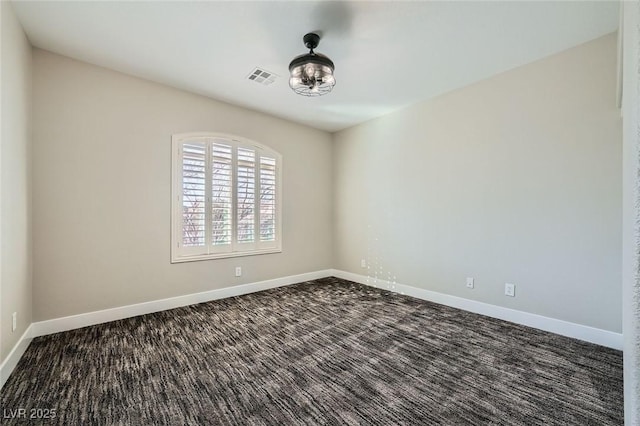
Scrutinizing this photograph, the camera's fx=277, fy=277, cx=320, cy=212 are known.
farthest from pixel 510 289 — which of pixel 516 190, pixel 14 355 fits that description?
pixel 14 355

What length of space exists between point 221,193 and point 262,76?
1585mm

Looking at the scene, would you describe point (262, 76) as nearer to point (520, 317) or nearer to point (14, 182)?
point (14, 182)

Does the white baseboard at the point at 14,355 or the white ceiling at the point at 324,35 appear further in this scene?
the white ceiling at the point at 324,35

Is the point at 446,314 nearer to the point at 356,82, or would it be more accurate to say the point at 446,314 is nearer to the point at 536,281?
the point at 536,281

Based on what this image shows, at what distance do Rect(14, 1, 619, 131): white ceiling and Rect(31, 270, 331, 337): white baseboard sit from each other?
2.61m

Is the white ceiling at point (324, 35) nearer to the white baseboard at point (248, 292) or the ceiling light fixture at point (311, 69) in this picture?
the ceiling light fixture at point (311, 69)

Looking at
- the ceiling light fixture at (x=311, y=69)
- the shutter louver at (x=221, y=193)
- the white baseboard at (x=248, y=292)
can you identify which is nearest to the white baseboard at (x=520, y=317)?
the white baseboard at (x=248, y=292)

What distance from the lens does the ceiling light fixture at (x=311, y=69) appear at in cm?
241

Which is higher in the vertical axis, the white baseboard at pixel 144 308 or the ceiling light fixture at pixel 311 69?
the ceiling light fixture at pixel 311 69

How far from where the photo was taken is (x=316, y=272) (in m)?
4.92

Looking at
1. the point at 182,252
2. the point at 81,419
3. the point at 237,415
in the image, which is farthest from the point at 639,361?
the point at 182,252

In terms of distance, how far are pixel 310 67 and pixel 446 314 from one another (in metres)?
2.98

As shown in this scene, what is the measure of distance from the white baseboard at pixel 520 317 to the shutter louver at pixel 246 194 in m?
2.17

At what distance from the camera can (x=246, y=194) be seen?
4.04 meters
